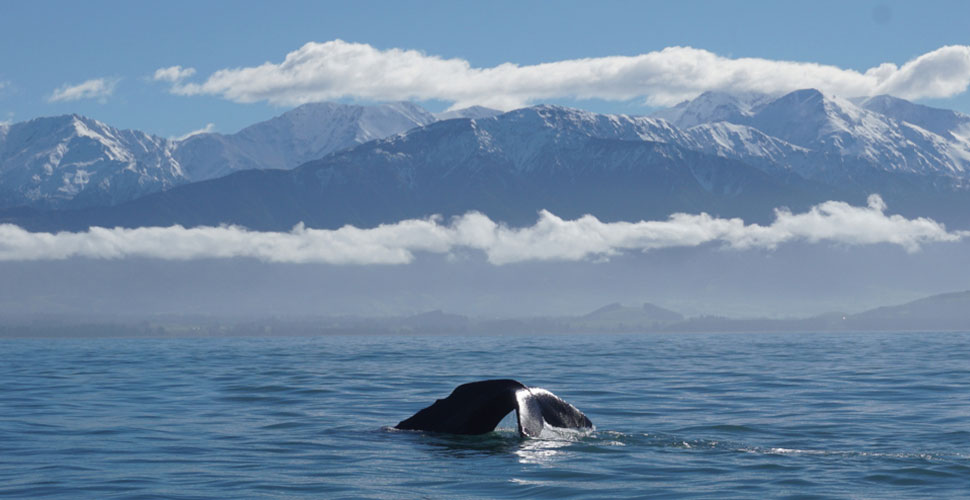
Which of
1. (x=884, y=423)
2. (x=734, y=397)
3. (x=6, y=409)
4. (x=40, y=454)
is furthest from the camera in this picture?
(x=734, y=397)

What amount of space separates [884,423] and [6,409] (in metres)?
22.5

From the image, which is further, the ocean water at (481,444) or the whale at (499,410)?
the whale at (499,410)

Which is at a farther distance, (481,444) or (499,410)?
(481,444)

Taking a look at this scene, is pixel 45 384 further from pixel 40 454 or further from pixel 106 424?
pixel 40 454

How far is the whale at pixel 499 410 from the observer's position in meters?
18.7

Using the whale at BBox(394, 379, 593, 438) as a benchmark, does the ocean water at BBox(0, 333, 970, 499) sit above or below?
below

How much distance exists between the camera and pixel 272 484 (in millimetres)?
16797

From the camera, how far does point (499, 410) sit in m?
19.0

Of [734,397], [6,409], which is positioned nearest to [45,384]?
[6,409]

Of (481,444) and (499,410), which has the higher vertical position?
(499,410)

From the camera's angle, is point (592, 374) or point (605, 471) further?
point (592, 374)

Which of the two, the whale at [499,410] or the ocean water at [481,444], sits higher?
the whale at [499,410]

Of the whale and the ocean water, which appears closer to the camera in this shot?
the ocean water

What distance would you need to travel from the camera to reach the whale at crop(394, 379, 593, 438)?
18656 millimetres
